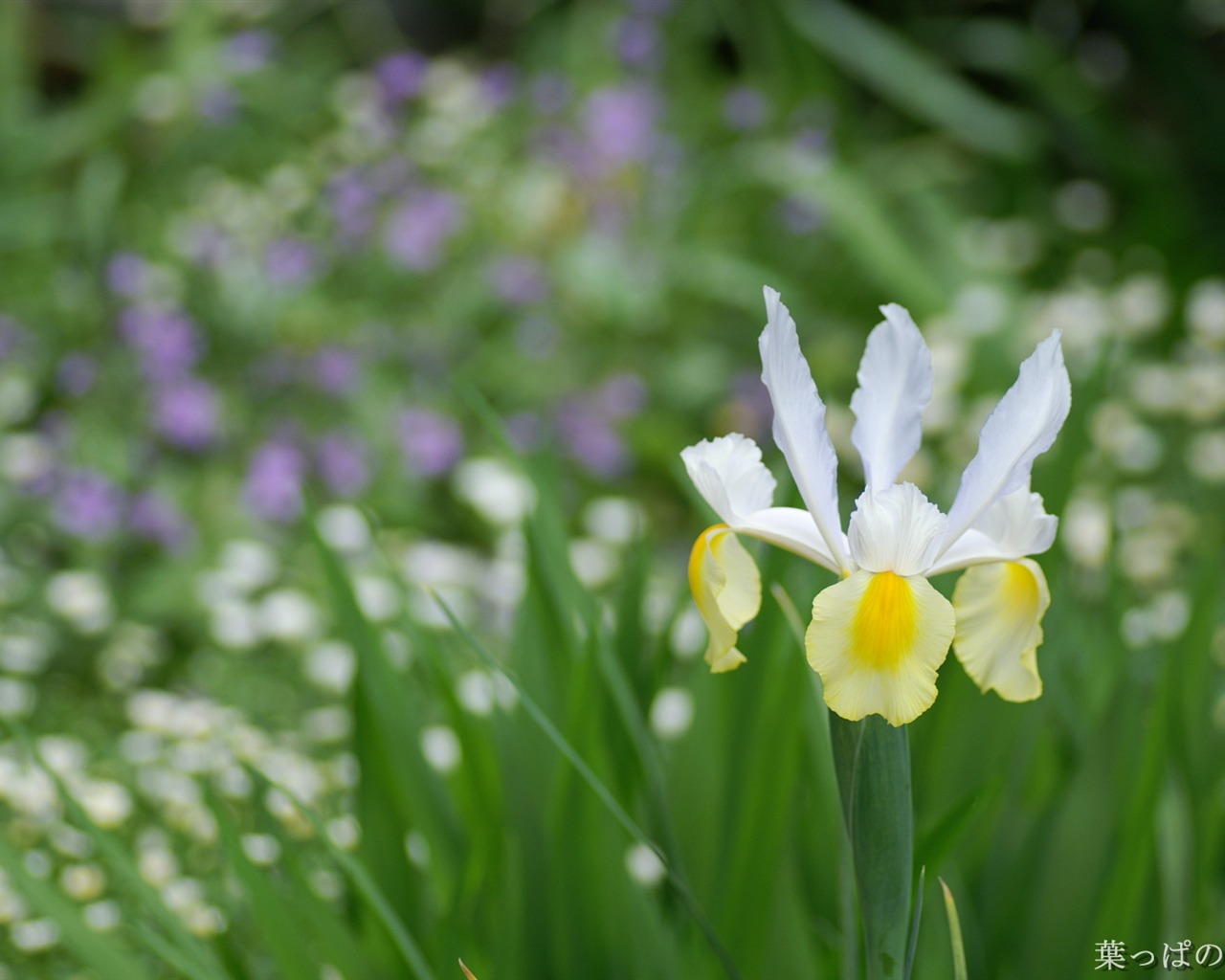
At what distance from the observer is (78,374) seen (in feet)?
7.64

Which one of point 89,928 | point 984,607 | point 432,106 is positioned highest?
point 984,607

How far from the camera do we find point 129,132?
9.88ft

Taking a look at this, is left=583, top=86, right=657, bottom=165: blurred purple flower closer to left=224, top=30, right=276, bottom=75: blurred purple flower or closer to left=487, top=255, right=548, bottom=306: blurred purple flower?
left=487, top=255, right=548, bottom=306: blurred purple flower

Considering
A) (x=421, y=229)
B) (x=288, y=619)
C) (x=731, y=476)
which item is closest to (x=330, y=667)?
(x=288, y=619)

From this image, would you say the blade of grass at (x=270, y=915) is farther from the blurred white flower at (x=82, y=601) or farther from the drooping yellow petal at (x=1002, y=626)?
the blurred white flower at (x=82, y=601)

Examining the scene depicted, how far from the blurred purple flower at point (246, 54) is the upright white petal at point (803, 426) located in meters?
2.71

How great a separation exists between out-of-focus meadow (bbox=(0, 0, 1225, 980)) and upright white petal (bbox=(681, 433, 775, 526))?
0.47ft

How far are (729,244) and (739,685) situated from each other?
233 centimetres

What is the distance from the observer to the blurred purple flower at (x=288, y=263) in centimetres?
259

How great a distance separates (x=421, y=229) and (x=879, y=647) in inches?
90.1

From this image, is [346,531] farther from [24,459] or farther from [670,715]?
[670,715]

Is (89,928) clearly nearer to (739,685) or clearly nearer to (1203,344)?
(739,685)

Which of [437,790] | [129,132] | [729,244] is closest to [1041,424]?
[437,790]

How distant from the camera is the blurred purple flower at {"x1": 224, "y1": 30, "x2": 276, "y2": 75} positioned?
9.78 ft
